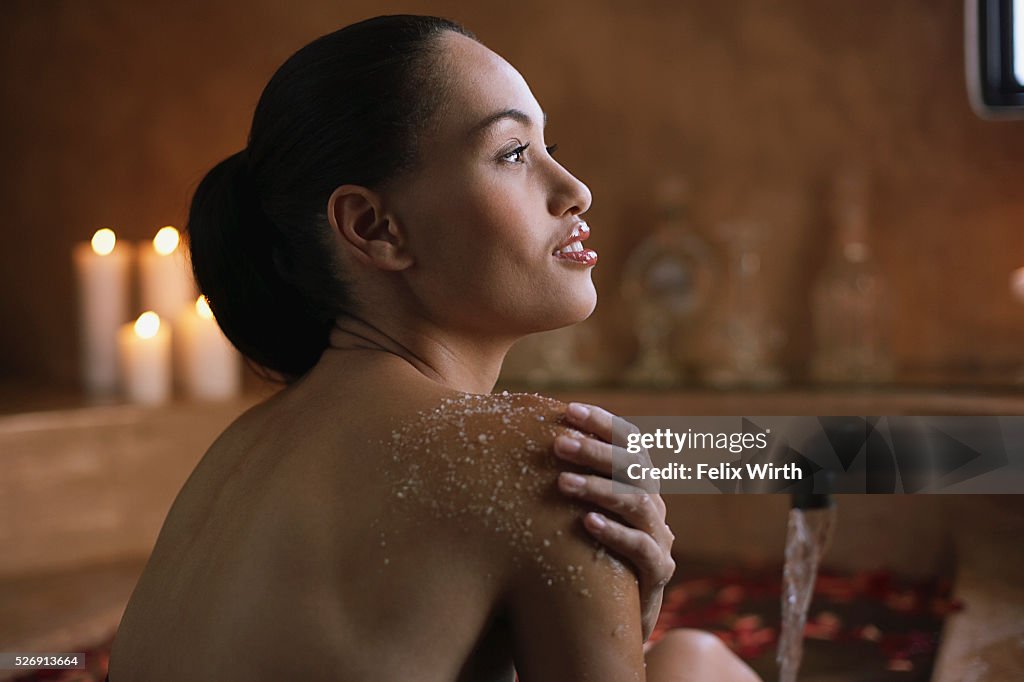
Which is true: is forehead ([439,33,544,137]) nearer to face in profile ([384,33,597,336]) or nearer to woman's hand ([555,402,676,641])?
face in profile ([384,33,597,336])

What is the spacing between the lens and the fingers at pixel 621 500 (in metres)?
0.75

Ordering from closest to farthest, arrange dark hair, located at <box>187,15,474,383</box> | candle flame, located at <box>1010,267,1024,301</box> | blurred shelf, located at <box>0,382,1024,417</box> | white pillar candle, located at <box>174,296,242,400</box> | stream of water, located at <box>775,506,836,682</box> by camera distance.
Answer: dark hair, located at <box>187,15,474,383</box> < stream of water, located at <box>775,506,836,682</box> < blurred shelf, located at <box>0,382,1024,417</box> < candle flame, located at <box>1010,267,1024,301</box> < white pillar candle, located at <box>174,296,242,400</box>

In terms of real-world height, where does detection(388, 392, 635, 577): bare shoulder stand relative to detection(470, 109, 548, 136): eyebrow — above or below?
below

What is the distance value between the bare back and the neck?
8cm

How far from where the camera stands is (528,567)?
739 millimetres

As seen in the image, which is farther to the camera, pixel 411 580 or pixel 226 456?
pixel 226 456

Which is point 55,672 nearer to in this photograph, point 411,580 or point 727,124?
point 411,580

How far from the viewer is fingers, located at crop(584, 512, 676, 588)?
752mm

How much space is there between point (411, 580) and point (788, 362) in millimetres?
1967

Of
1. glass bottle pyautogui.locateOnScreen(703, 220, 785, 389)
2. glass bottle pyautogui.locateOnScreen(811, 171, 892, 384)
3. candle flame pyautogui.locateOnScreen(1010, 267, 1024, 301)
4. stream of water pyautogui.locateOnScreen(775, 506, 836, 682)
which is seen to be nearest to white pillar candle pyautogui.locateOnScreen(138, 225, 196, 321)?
glass bottle pyautogui.locateOnScreen(703, 220, 785, 389)

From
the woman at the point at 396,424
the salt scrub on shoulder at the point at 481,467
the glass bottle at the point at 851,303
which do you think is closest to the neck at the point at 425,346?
the woman at the point at 396,424

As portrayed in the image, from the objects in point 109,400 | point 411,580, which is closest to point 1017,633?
point 411,580

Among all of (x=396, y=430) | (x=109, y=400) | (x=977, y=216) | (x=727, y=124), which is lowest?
(x=396, y=430)

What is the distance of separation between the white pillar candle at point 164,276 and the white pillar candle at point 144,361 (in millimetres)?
94
